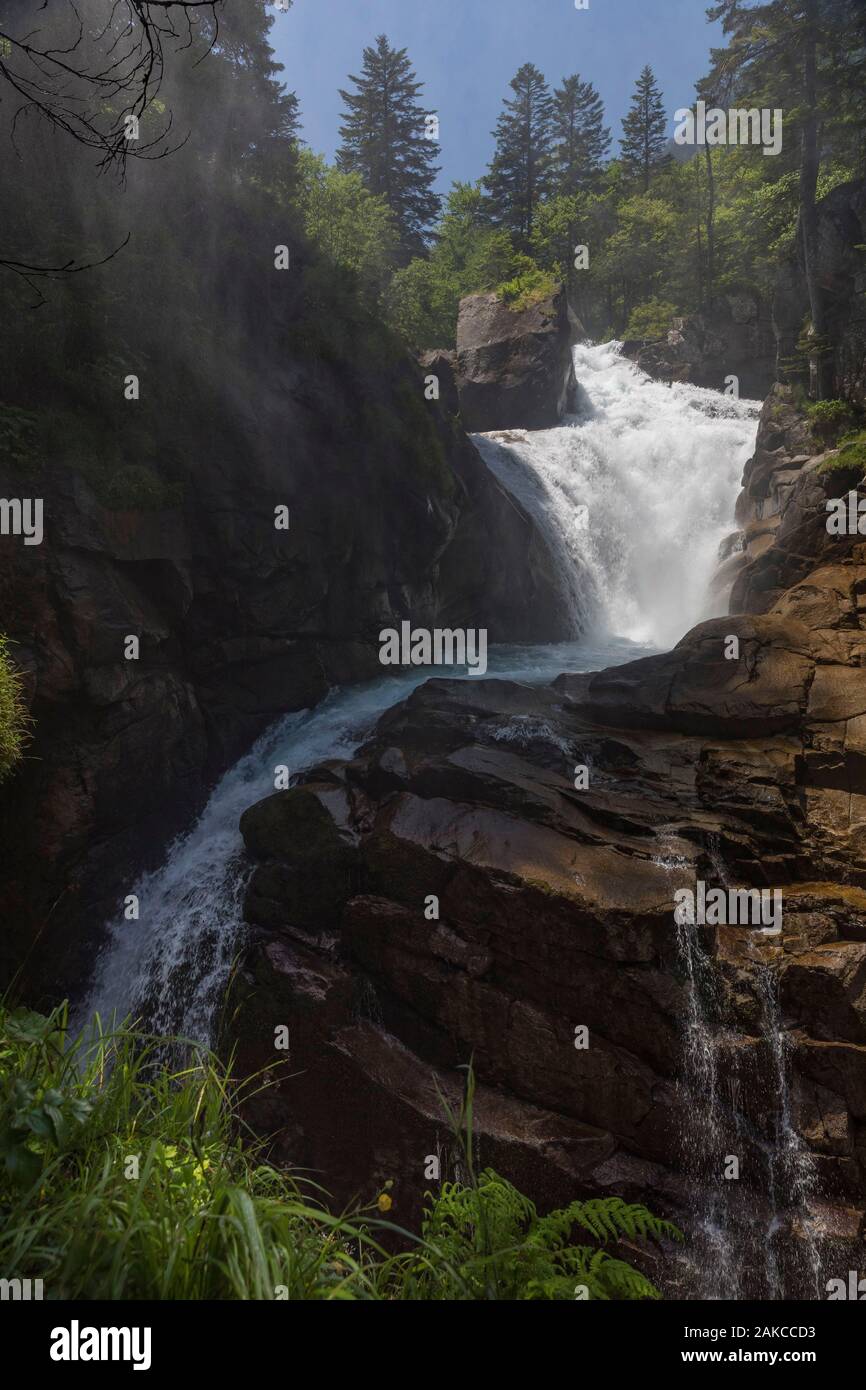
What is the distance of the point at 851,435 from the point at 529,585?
762 cm

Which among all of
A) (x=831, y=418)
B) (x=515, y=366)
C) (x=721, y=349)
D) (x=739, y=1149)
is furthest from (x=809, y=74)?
(x=739, y=1149)

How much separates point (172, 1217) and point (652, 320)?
1517 inches

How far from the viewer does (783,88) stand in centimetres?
1642

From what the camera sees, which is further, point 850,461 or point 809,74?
point 809,74

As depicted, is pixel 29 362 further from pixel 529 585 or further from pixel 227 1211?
pixel 529 585

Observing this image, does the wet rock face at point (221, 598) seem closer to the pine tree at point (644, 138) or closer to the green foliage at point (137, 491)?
the green foliage at point (137, 491)

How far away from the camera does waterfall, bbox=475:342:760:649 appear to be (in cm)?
1942

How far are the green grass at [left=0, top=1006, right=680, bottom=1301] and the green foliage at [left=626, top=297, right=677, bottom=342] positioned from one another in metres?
36.2

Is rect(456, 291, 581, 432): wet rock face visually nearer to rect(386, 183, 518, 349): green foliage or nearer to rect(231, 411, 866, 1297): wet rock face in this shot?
rect(386, 183, 518, 349): green foliage

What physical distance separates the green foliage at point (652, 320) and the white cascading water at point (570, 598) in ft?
15.6

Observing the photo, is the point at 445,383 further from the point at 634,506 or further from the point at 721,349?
the point at 721,349

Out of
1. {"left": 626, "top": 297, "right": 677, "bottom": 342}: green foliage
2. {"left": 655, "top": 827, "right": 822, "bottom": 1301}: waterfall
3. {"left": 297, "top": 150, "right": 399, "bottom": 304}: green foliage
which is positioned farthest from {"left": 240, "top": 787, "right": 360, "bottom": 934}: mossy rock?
{"left": 626, "top": 297, "right": 677, "bottom": 342}: green foliage

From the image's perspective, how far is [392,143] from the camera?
102 feet

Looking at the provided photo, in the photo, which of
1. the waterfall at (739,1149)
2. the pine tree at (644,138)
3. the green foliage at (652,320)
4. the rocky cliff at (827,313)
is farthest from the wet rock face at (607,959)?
the pine tree at (644,138)
